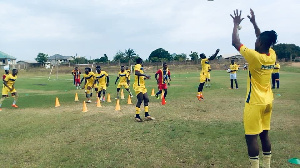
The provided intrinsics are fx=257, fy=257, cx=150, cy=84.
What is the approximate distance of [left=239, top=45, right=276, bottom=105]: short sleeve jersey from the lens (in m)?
4.34

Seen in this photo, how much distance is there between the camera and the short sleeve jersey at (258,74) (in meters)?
4.34

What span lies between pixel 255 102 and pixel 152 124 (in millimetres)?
5378

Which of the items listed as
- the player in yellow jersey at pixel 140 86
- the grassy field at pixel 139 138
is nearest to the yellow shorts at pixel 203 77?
the grassy field at pixel 139 138

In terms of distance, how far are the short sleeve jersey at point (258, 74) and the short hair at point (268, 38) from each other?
20cm

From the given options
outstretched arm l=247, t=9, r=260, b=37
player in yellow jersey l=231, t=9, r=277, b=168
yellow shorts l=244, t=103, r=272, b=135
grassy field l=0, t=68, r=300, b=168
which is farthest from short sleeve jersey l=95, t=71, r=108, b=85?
yellow shorts l=244, t=103, r=272, b=135

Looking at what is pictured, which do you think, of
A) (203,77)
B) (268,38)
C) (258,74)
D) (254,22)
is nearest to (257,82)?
(258,74)

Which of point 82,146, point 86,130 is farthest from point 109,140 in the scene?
point 86,130

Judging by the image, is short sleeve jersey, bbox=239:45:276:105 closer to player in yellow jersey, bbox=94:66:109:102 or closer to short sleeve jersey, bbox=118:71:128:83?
player in yellow jersey, bbox=94:66:109:102

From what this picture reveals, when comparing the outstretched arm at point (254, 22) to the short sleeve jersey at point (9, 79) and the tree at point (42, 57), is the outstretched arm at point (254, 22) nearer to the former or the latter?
the short sleeve jersey at point (9, 79)

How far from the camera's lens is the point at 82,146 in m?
7.21

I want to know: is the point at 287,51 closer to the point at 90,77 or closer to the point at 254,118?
the point at 90,77

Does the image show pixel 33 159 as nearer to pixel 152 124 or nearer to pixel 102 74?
pixel 152 124

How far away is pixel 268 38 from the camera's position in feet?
14.5

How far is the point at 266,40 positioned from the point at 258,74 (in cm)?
60
